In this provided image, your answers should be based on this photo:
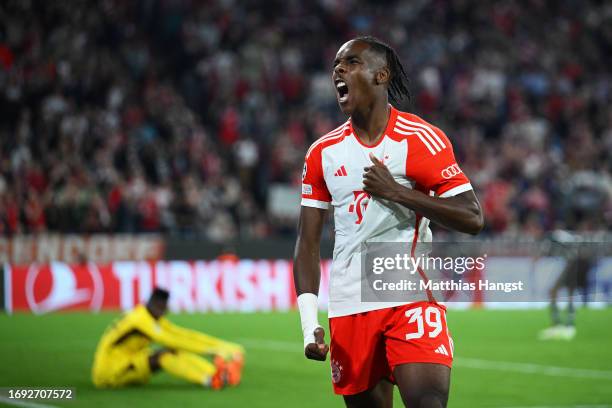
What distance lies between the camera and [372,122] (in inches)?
193

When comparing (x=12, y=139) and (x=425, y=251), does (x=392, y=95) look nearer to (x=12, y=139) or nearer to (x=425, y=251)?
(x=425, y=251)

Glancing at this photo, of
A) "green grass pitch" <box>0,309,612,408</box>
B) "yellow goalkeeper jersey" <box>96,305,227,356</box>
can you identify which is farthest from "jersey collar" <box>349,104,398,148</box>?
"yellow goalkeeper jersey" <box>96,305,227,356</box>

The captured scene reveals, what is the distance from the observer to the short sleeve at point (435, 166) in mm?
4707

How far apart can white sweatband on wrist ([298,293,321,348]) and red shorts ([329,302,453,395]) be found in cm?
11

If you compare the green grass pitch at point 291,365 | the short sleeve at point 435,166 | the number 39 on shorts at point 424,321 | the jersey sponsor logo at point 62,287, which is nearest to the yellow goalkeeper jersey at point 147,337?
the green grass pitch at point 291,365

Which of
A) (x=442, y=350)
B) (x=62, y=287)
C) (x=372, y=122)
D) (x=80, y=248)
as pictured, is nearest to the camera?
(x=442, y=350)

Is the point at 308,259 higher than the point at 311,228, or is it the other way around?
the point at 311,228

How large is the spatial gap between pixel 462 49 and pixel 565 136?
3619mm

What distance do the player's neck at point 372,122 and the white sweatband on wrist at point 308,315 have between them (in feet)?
2.63

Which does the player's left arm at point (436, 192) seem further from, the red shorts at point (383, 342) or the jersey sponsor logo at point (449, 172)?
the red shorts at point (383, 342)

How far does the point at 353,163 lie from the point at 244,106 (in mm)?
18451

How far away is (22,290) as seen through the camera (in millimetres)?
19156

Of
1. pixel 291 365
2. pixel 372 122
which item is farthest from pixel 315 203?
pixel 291 365

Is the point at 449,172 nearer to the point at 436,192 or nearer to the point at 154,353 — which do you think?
the point at 436,192
